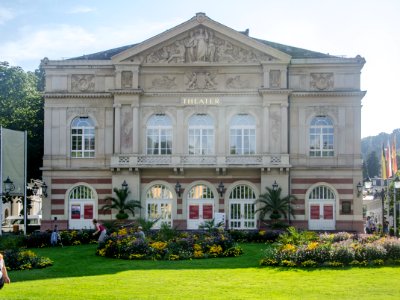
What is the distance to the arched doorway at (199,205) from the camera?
52438 mm

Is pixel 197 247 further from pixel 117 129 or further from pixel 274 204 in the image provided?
pixel 117 129

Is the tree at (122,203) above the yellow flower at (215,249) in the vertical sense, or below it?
above

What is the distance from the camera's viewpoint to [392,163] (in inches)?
1759

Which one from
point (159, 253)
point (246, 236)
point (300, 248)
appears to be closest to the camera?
point (300, 248)

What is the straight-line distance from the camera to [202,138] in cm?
5284

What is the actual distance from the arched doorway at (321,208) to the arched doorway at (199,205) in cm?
778

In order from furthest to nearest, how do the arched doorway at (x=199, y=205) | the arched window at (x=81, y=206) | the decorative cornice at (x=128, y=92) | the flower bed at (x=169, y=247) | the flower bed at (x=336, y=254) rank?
the arched window at (x=81, y=206) → the arched doorway at (x=199, y=205) → the decorative cornice at (x=128, y=92) → the flower bed at (x=169, y=247) → the flower bed at (x=336, y=254)

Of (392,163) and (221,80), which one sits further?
(221,80)

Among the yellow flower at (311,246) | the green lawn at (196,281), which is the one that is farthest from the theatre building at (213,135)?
the yellow flower at (311,246)

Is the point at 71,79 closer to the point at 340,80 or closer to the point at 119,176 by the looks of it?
the point at 119,176

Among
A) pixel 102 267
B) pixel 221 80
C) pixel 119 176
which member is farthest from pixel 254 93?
pixel 102 267

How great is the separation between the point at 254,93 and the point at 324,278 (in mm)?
28989

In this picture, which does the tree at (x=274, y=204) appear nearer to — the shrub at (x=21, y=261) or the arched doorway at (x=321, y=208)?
the arched doorway at (x=321, y=208)

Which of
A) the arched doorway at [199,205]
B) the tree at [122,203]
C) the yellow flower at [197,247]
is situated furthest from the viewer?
the arched doorway at [199,205]
